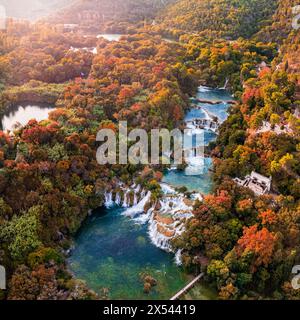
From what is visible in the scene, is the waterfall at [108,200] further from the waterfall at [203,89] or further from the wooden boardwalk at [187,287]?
the waterfall at [203,89]

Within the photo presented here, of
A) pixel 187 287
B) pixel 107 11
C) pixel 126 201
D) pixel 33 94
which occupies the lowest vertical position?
pixel 187 287

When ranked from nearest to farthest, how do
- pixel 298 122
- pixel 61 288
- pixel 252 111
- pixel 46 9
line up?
pixel 61 288
pixel 298 122
pixel 252 111
pixel 46 9

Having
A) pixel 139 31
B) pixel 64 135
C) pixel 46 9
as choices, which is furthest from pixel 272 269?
pixel 46 9

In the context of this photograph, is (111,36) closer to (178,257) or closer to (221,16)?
(221,16)

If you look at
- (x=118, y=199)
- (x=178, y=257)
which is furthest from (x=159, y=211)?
(x=178, y=257)

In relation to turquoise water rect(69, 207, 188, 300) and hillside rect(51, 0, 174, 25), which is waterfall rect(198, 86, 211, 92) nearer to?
hillside rect(51, 0, 174, 25)

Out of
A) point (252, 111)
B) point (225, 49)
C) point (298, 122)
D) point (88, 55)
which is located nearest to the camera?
point (298, 122)

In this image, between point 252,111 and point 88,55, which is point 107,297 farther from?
point 88,55
